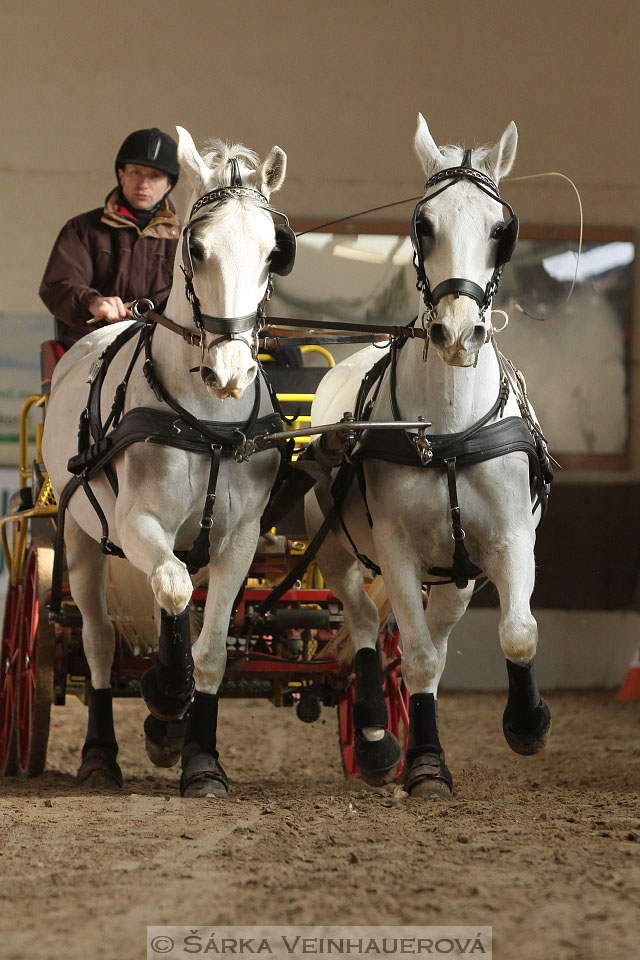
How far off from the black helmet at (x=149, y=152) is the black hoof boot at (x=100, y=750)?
84.8 inches

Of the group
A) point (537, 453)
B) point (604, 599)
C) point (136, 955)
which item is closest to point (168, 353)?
point (537, 453)

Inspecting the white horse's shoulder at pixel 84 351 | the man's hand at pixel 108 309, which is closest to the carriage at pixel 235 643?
Answer: the white horse's shoulder at pixel 84 351

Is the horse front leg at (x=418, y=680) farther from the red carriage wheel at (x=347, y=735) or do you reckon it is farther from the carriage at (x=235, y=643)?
the red carriage wheel at (x=347, y=735)

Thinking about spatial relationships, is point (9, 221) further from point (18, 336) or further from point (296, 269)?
point (296, 269)

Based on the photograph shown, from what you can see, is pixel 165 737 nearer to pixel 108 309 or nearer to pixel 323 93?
pixel 108 309

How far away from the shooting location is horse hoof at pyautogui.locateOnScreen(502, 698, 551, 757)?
3.40 metres

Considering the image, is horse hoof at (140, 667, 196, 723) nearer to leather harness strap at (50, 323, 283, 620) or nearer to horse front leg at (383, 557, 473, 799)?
leather harness strap at (50, 323, 283, 620)

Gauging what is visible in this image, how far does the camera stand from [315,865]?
2.57 m

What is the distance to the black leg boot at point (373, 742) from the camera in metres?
3.67

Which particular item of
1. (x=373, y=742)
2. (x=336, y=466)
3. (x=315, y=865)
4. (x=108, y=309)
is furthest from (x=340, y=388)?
(x=315, y=865)

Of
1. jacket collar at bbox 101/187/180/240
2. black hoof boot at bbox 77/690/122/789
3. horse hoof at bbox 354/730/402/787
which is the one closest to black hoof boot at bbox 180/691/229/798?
horse hoof at bbox 354/730/402/787

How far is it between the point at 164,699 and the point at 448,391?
1.23 meters

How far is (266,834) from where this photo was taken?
9.61 feet

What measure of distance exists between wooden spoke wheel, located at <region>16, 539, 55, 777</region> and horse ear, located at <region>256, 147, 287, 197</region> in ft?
5.74
